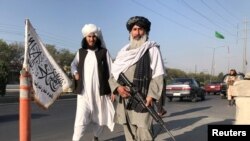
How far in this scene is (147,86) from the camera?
518cm

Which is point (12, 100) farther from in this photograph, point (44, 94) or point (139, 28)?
point (139, 28)

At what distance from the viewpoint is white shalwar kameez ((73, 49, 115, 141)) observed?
662 cm

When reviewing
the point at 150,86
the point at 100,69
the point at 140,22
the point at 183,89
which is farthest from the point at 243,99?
the point at 183,89

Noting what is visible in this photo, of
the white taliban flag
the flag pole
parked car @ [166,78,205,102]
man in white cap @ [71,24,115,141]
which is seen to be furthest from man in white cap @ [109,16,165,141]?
parked car @ [166,78,205,102]

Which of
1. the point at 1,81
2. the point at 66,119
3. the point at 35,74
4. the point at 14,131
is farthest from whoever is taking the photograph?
the point at 1,81

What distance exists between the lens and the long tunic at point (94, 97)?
6742 millimetres

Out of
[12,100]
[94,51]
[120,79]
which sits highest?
[94,51]

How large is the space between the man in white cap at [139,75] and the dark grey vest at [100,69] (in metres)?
1.46

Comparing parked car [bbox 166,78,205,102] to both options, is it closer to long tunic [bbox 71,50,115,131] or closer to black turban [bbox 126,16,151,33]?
long tunic [bbox 71,50,115,131]

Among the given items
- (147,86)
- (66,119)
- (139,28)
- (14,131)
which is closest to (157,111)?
(147,86)

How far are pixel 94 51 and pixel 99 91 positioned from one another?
25.2 inches

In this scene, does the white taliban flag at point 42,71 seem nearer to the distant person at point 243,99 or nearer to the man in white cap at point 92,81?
the man in white cap at point 92,81

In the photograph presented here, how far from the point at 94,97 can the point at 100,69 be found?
45 centimetres

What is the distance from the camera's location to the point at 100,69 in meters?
6.80
